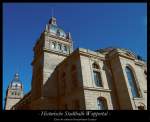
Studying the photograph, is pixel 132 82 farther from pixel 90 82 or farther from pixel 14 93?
pixel 14 93

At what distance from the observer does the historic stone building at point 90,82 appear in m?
18.5

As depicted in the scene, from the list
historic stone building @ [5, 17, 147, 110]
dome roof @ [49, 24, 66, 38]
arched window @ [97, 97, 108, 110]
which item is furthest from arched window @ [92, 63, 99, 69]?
dome roof @ [49, 24, 66, 38]

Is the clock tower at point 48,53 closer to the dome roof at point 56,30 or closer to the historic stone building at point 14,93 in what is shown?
the dome roof at point 56,30

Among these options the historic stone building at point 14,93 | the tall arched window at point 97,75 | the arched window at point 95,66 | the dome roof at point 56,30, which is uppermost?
the dome roof at point 56,30

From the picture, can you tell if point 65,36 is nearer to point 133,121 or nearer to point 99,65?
point 99,65

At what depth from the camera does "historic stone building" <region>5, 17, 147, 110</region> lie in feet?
60.6

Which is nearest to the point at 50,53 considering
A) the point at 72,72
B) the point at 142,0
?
the point at 72,72

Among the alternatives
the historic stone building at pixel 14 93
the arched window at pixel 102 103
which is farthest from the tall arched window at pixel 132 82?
the historic stone building at pixel 14 93

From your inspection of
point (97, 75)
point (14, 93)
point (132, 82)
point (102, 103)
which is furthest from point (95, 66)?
point (14, 93)

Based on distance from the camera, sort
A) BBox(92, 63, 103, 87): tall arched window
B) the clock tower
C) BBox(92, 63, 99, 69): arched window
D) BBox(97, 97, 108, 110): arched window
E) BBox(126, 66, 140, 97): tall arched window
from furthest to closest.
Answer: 1. the clock tower
2. BBox(92, 63, 99, 69): arched window
3. BBox(126, 66, 140, 97): tall arched window
4. BBox(92, 63, 103, 87): tall arched window
5. BBox(97, 97, 108, 110): arched window

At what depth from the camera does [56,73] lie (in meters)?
24.8

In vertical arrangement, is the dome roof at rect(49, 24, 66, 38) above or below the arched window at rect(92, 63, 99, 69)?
above

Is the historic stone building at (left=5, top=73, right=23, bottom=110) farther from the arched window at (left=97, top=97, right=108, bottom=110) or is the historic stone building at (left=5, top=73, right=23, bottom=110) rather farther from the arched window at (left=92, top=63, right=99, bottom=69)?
the arched window at (left=97, top=97, right=108, bottom=110)

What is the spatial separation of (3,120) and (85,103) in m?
12.7
